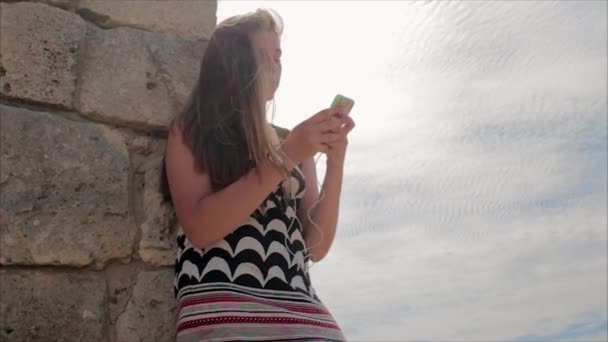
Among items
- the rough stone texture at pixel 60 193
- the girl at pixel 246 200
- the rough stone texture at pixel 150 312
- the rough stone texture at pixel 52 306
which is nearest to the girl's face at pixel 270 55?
the girl at pixel 246 200

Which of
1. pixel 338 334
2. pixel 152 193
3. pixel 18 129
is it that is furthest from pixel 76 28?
pixel 338 334

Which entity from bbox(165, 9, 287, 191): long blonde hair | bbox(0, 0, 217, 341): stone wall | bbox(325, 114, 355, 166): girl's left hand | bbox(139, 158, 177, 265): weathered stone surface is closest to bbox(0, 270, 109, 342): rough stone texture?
bbox(0, 0, 217, 341): stone wall

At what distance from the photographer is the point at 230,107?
6.47 feet

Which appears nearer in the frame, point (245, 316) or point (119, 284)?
point (245, 316)

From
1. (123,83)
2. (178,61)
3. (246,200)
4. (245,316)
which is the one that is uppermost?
(178,61)

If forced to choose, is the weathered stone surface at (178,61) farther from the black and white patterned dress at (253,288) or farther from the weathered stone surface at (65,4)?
the black and white patterned dress at (253,288)

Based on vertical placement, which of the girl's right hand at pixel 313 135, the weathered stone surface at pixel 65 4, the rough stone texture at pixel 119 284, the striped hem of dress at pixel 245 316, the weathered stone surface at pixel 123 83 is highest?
the weathered stone surface at pixel 65 4

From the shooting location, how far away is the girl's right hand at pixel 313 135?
5.90 ft

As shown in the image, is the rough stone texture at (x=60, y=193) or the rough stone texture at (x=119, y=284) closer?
the rough stone texture at (x=60, y=193)

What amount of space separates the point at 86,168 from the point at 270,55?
2.07 ft

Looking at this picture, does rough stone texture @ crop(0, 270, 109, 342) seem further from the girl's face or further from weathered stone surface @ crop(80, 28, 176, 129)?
the girl's face

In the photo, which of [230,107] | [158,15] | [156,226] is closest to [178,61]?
[158,15]

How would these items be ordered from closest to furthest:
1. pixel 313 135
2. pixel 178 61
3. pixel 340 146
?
pixel 313 135 < pixel 340 146 < pixel 178 61

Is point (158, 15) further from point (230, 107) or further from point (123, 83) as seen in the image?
point (230, 107)
